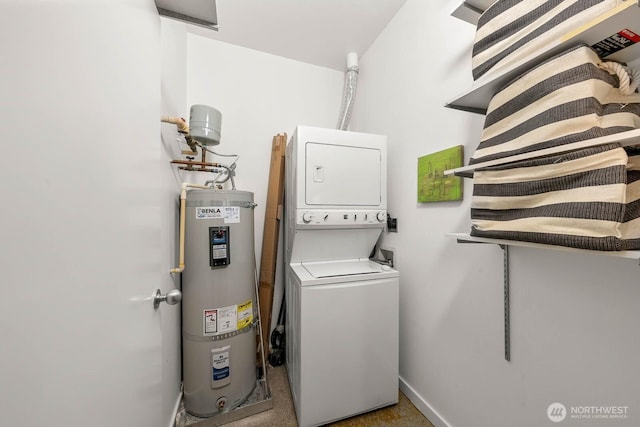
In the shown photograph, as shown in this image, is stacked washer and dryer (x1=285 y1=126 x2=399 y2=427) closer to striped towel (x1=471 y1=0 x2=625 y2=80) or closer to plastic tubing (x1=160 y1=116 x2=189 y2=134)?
plastic tubing (x1=160 y1=116 x2=189 y2=134)

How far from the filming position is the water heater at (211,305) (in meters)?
1.49

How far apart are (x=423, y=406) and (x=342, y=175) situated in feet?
5.33

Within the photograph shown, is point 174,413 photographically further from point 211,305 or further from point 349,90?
point 349,90

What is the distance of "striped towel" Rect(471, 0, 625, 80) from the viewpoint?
65 centimetres

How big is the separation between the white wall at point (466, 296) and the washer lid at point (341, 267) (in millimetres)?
271

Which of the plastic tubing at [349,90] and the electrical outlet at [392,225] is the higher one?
the plastic tubing at [349,90]

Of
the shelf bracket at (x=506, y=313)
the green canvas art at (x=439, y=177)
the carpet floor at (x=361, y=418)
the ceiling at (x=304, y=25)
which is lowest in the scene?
the carpet floor at (x=361, y=418)

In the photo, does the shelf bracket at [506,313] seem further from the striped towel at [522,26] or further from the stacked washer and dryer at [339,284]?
the striped towel at [522,26]

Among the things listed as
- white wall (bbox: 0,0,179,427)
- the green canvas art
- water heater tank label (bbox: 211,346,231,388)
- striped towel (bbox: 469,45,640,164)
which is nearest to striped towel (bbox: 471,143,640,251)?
striped towel (bbox: 469,45,640,164)

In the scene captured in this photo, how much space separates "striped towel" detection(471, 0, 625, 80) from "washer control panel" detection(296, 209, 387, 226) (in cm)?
100

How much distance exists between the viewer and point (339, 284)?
1.46 meters

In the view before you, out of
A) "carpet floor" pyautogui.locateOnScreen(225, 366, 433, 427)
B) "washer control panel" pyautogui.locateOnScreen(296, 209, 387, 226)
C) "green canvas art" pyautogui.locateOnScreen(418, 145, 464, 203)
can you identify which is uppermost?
"green canvas art" pyautogui.locateOnScreen(418, 145, 464, 203)

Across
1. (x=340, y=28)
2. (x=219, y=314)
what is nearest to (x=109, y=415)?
(x=219, y=314)

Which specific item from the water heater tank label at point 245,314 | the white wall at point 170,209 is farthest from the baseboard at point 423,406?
the white wall at point 170,209
